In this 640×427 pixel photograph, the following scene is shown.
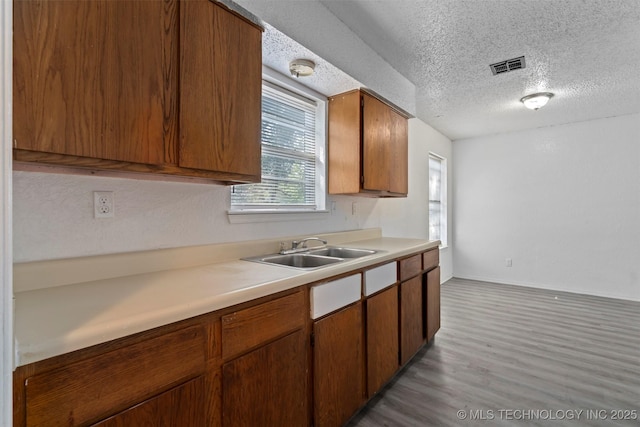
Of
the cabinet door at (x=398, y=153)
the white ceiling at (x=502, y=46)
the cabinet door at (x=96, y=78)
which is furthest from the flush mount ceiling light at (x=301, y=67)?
the cabinet door at (x=398, y=153)

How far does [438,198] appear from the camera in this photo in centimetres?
528

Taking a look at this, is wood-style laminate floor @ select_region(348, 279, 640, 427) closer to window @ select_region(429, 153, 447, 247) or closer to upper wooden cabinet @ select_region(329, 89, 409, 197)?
upper wooden cabinet @ select_region(329, 89, 409, 197)

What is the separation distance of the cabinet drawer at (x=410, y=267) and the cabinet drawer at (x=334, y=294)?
1.95 ft

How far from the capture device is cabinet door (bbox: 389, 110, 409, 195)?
2799mm

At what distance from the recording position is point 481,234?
5.29 m

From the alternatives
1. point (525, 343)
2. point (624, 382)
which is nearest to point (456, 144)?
point (525, 343)

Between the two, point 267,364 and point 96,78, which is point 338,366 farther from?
point 96,78

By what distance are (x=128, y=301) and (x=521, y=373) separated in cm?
267

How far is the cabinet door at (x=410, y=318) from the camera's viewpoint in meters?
2.25

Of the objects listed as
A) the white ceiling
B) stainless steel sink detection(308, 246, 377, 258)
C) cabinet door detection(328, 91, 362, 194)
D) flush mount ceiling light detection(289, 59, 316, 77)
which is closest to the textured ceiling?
the white ceiling

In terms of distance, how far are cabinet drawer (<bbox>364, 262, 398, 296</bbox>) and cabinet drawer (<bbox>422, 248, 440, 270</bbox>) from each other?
568mm

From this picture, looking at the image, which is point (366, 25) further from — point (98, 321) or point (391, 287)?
point (98, 321)

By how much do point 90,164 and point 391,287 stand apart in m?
1.79

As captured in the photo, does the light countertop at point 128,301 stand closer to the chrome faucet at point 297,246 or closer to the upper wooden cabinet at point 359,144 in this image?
the chrome faucet at point 297,246
